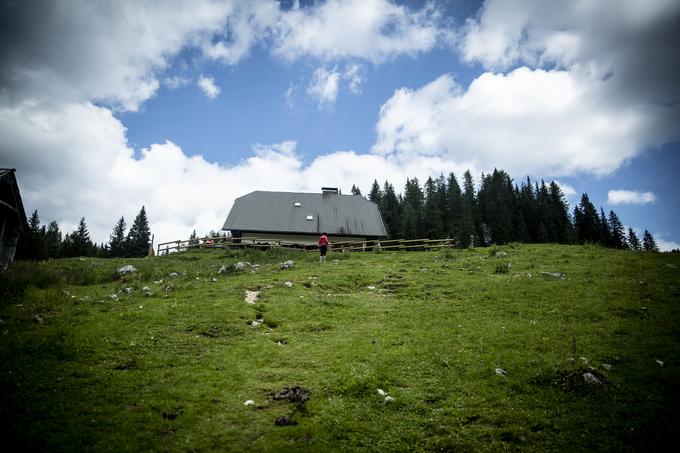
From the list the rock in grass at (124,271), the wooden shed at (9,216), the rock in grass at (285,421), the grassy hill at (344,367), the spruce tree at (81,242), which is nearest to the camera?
the grassy hill at (344,367)

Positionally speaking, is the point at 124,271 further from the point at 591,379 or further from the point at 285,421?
the point at 591,379

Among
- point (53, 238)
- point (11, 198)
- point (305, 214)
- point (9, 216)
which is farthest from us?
point (53, 238)

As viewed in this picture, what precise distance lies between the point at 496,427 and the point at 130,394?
887 centimetres

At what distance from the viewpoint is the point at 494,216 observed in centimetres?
8631

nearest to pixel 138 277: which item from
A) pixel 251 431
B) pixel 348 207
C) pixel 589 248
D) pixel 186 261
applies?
pixel 186 261

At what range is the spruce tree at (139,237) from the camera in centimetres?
8156

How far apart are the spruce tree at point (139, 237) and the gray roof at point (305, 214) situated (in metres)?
42.5

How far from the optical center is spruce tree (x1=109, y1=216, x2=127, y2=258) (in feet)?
273

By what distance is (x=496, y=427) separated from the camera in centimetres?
801

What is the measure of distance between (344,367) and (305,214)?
135 feet

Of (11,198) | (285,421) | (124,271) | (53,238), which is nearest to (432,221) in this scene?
(124,271)

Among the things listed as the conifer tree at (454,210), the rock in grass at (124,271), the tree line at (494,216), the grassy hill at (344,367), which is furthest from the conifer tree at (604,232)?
the rock in grass at (124,271)

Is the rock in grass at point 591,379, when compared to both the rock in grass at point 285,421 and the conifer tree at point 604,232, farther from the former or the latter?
the conifer tree at point 604,232

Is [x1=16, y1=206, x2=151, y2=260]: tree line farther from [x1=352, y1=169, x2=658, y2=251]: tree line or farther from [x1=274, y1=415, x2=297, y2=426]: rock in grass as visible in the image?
[x1=274, y1=415, x2=297, y2=426]: rock in grass
